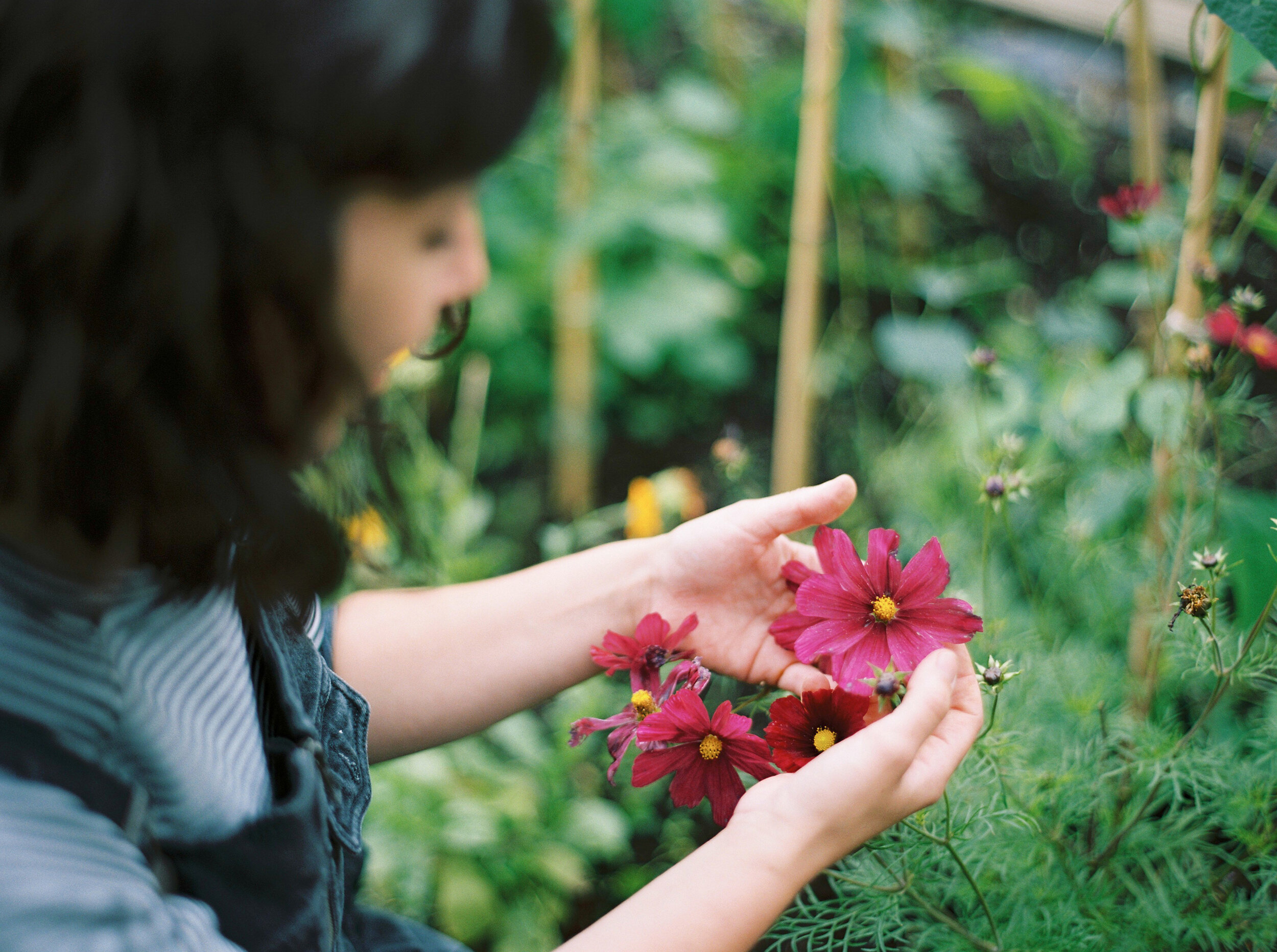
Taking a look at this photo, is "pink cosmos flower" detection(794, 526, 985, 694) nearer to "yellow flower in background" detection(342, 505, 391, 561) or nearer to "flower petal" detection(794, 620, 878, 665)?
"flower petal" detection(794, 620, 878, 665)

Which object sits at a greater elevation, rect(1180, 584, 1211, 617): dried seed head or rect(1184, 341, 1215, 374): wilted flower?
rect(1184, 341, 1215, 374): wilted flower

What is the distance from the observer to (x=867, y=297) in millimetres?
1959

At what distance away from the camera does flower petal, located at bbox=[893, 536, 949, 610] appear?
1.60ft

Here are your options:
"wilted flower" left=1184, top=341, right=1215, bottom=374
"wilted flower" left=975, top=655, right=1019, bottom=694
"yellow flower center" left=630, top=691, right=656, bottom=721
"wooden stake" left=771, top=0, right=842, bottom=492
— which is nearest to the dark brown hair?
"yellow flower center" left=630, top=691, right=656, bottom=721

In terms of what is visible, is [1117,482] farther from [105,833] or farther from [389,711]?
[105,833]

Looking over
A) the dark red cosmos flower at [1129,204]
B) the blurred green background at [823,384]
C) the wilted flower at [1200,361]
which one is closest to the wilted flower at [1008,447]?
the blurred green background at [823,384]

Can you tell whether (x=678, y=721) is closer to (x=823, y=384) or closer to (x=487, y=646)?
(x=487, y=646)

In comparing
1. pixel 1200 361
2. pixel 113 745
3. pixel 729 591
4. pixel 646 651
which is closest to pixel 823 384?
pixel 1200 361

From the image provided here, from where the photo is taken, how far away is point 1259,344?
703 millimetres

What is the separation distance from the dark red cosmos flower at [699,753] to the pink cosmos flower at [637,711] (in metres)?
0.02

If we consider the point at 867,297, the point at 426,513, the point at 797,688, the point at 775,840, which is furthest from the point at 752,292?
the point at 775,840

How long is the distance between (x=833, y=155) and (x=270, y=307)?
1.50m

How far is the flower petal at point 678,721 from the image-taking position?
1.56 ft

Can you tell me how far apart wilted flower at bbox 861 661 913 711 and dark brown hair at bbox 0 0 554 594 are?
13.2 inches
